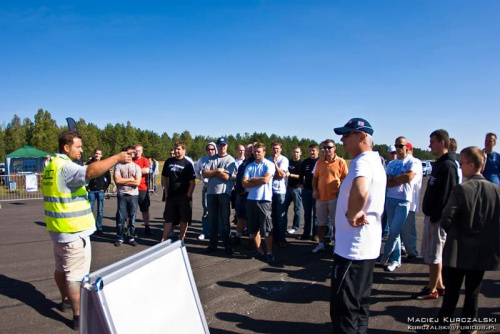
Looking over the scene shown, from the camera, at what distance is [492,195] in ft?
11.0

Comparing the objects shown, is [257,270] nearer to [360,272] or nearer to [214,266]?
→ [214,266]

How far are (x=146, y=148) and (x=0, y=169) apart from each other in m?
22.4

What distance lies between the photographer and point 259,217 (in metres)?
6.12

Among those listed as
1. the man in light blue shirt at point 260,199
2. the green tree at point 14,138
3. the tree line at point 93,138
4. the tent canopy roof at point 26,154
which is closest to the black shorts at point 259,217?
the man in light blue shirt at point 260,199

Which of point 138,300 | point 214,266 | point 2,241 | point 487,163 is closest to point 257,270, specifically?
point 214,266

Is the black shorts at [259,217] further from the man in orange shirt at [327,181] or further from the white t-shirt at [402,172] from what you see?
the white t-shirt at [402,172]

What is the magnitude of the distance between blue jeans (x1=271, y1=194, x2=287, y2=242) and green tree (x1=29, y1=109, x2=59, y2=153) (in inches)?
1231

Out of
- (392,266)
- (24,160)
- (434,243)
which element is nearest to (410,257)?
(392,266)

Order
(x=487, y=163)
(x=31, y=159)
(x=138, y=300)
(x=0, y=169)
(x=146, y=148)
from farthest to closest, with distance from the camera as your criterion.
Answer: (x=146, y=148), (x=0, y=169), (x=31, y=159), (x=487, y=163), (x=138, y=300)

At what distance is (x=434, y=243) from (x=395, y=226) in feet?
4.05

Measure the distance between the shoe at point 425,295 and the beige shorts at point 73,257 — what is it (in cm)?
421

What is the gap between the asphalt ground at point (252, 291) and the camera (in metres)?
3.80

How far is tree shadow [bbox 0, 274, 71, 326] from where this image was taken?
4.06m

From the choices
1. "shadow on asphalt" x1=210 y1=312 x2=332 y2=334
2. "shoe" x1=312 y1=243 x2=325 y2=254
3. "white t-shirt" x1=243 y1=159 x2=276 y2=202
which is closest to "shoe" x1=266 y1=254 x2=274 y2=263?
"white t-shirt" x1=243 y1=159 x2=276 y2=202
